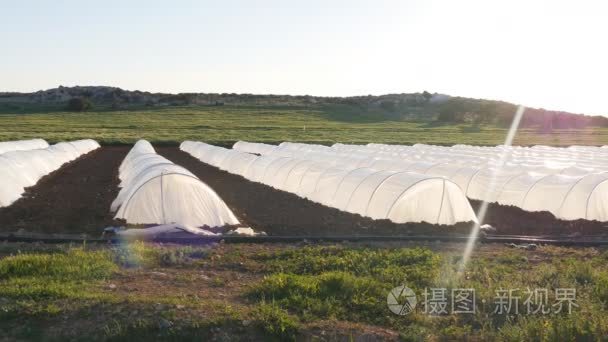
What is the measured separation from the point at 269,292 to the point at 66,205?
9319 millimetres

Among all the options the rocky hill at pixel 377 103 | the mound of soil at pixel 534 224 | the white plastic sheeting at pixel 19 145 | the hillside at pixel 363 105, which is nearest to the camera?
the mound of soil at pixel 534 224

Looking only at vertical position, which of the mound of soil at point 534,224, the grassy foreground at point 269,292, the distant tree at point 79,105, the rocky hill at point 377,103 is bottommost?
the mound of soil at point 534,224

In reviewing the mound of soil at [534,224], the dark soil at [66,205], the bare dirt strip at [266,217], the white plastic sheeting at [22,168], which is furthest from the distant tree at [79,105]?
the mound of soil at [534,224]

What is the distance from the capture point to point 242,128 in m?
54.6

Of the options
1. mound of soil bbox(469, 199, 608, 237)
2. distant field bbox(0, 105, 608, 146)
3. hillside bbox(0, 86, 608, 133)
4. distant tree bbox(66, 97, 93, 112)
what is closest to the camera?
mound of soil bbox(469, 199, 608, 237)

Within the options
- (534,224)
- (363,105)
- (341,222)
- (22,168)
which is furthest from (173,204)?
(363,105)

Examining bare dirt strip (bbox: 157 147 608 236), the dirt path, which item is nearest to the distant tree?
the dirt path

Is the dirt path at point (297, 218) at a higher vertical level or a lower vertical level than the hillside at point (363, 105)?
lower

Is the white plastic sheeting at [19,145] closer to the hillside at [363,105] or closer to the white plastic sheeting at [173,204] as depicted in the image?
the white plastic sheeting at [173,204]

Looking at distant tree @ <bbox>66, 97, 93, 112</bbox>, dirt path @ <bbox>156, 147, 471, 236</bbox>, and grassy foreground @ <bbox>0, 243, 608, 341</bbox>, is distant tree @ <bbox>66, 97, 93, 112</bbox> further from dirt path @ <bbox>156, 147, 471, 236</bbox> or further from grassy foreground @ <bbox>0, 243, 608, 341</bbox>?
grassy foreground @ <bbox>0, 243, 608, 341</bbox>

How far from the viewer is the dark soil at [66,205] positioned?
481 inches

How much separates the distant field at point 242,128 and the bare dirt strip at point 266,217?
25.5 meters

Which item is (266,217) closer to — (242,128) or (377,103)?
(242,128)

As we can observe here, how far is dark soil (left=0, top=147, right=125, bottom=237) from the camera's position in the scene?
40.1 ft
